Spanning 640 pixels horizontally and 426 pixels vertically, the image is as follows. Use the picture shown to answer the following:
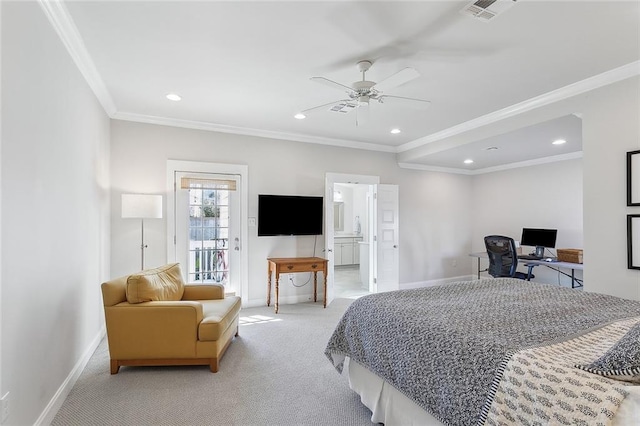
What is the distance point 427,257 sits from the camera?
6.38 m

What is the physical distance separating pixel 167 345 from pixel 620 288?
4.00 meters

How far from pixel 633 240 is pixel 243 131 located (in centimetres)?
455

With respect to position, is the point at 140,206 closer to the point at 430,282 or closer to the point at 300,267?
the point at 300,267

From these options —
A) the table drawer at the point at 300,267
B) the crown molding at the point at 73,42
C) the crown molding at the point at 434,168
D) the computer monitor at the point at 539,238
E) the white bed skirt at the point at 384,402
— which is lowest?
the white bed skirt at the point at 384,402

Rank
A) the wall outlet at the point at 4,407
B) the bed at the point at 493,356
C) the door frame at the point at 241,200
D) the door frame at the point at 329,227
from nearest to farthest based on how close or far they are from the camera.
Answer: the bed at the point at 493,356 < the wall outlet at the point at 4,407 < the door frame at the point at 241,200 < the door frame at the point at 329,227

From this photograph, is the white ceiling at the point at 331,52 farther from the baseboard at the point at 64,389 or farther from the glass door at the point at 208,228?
the baseboard at the point at 64,389

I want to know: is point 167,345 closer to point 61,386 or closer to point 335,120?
point 61,386

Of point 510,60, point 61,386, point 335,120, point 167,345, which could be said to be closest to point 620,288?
point 510,60

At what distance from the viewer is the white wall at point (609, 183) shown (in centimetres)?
281

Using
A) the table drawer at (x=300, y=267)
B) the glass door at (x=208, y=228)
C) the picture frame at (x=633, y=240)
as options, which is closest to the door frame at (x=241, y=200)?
the glass door at (x=208, y=228)

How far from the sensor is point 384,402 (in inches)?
Result: 79.3

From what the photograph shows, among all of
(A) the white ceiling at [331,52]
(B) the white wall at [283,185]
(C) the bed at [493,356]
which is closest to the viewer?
(C) the bed at [493,356]

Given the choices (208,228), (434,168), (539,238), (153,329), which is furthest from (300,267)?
(539,238)

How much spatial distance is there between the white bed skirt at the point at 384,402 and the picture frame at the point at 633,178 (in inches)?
103
